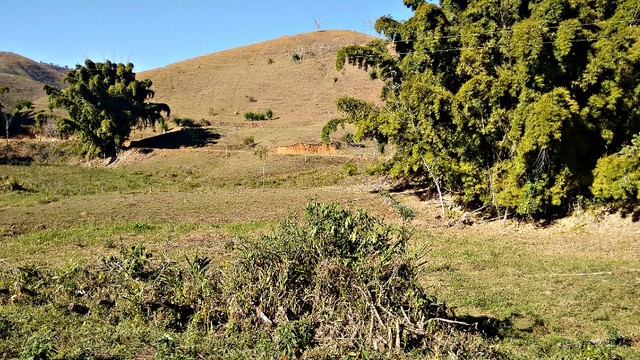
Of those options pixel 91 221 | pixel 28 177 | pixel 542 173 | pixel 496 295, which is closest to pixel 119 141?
pixel 28 177

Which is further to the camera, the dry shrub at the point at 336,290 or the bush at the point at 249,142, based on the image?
the bush at the point at 249,142

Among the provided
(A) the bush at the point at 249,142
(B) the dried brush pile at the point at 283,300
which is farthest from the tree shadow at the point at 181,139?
(B) the dried brush pile at the point at 283,300

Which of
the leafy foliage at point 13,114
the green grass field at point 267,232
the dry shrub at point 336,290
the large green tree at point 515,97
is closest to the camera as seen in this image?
the dry shrub at point 336,290

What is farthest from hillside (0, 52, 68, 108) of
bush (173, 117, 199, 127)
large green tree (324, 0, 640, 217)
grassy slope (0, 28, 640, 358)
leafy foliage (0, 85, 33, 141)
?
large green tree (324, 0, 640, 217)

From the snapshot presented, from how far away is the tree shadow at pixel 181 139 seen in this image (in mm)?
51375

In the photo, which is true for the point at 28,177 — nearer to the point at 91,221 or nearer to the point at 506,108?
the point at 91,221

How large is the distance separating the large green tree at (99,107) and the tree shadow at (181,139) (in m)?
2.46

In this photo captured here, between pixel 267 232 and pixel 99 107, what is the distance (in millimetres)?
35286

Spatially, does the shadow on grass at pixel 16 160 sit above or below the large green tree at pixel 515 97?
below

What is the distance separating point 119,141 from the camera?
156 ft

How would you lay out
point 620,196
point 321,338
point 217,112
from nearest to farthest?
point 321,338 < point 620,196 < point 217,112

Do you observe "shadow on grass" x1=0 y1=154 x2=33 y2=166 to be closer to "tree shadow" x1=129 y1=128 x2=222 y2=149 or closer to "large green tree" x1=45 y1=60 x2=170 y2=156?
"large green tree" x1=45 y1=60 x2=170 y2=156

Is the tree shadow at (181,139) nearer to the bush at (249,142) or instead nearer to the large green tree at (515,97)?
the bush at (249,142)

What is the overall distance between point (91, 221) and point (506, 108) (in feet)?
60.7
